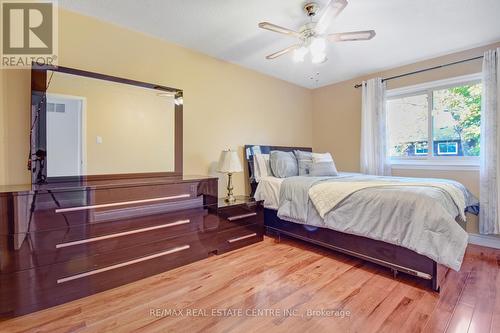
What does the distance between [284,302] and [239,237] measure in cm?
113

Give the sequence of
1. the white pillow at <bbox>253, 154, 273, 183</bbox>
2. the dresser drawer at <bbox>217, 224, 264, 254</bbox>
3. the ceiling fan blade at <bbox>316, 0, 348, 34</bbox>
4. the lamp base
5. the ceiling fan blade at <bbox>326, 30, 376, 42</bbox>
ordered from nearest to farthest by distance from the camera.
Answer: the ceiling fan blade at <bbox>316, 0, 348, 34</bbox>
the ceiling fan blade at <bbox>326, 30, 376, 42</bbox>
the dresser drawer at <bbox>217, 224, 264, 254</bbox>
the lamp base
the white pillow at <bbox>253, 154, 273, 183</bbox>

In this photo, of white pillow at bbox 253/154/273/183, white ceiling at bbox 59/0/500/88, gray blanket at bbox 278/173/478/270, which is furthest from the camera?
white pillow at bbox 253/154/273/183

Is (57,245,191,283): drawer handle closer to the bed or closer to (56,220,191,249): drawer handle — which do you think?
(56,220,191,249): drawer handle

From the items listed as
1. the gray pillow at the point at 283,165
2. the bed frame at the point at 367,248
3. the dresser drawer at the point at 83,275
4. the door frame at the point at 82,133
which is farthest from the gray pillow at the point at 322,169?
the door frame at the point at 82,133

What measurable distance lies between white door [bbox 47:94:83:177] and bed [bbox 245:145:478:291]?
2026 millimetres

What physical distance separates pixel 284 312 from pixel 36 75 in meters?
2.66

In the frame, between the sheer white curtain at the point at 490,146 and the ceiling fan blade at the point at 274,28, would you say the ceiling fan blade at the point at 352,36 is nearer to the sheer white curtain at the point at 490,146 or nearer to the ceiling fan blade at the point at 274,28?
the ceiling fan blade at the point at 274,28

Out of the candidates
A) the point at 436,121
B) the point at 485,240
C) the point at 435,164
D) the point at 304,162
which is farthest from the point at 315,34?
the point at 485,240

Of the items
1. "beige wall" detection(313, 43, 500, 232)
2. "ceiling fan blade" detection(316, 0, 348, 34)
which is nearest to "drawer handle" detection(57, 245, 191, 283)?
"ceiling fan blade" detection(316, 0, 348, 34)

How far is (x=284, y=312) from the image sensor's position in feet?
5.46

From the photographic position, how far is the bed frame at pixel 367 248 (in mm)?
1911

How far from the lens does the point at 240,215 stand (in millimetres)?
2840

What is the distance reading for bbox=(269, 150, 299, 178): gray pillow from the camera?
3336mm

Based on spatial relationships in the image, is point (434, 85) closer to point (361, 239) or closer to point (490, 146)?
point (490, 146)
